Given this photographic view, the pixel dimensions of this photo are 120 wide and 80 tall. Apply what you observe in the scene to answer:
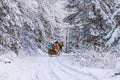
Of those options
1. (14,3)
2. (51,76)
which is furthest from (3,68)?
(14,3)

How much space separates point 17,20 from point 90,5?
5.39 m

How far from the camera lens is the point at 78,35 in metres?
21.2

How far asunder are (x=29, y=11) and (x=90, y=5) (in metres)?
3.92

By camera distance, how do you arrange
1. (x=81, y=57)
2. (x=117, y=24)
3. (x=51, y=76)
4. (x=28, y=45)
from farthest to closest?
(x=28, y=45), (x=81, y=57), (x=117, y=24), (x=51, y=76)

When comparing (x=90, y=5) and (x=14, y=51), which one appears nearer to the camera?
(x=14, y=51)

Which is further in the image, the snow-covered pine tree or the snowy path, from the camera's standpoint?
the snow-covered pine tree

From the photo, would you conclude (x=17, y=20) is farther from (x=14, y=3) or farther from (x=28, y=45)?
(x=28, y=45)

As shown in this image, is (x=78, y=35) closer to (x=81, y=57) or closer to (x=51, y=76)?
(x=81, y=57)

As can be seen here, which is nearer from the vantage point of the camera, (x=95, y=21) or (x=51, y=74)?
(x=51, y=74)

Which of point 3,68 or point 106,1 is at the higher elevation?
point 106,1

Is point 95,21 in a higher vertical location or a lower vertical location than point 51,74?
higher

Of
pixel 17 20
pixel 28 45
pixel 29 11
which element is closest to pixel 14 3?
pixel 17 20

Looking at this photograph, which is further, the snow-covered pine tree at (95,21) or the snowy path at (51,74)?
the snow-covered pine tree at (95,21)

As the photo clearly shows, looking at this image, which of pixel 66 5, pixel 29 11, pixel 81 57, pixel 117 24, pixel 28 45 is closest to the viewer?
pixel 117 24
